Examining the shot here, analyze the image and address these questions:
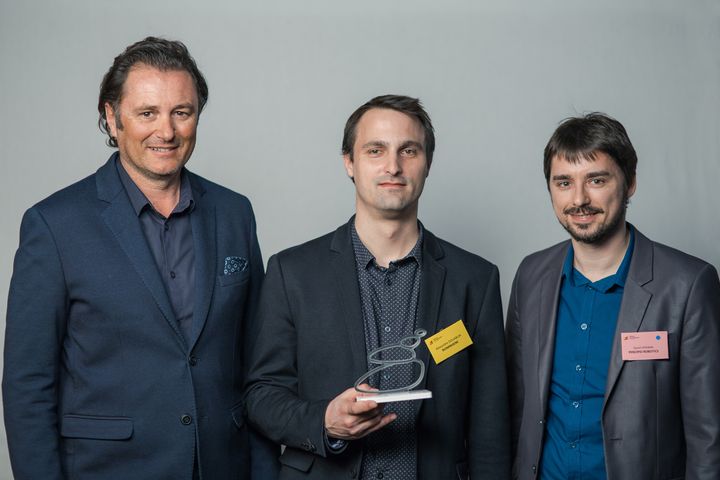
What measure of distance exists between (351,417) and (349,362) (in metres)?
0.31

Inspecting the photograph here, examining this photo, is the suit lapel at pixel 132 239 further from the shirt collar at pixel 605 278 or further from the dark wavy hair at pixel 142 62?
the shirt collar at pixel 605 278

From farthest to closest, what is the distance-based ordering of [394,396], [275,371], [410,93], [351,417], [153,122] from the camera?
1. [410,93]
2. [275,371]
3. [153,122]
4. [351,417]
5. [394,396]

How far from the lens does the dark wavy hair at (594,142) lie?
3.50 meters

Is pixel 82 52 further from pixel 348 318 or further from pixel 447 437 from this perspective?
pixel 447 437

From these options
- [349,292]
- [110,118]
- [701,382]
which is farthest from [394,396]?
[110,118]

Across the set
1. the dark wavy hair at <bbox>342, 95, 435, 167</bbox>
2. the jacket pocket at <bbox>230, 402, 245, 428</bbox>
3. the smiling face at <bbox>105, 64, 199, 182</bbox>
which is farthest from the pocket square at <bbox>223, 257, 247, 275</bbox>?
the dark wavy hair at <bbox>342, 95, 435, 167</bbox>

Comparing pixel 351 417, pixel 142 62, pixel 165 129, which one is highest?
pixel 142 62

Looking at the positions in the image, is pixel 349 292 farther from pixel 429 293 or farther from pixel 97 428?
pixel 97 428

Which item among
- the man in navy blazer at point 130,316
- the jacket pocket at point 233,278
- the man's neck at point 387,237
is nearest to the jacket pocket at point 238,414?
the man in navy blazer at point 130,316

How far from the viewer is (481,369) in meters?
3.38

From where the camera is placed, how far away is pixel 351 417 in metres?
2.97

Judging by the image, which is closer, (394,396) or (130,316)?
(394,396)

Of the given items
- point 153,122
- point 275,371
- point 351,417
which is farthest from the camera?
point 275,371

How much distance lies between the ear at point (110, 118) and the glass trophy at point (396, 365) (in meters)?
1.22
